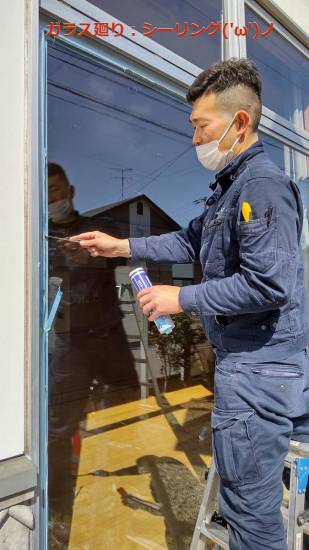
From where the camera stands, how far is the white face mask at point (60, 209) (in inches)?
59.4

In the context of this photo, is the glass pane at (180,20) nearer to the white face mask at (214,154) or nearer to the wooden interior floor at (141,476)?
the white face mask at (214,154)

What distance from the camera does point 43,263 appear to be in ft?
4.03

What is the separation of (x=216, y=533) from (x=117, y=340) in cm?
217

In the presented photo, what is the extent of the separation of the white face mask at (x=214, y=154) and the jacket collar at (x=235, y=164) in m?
0.05

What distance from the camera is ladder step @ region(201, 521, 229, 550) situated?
1.37 m

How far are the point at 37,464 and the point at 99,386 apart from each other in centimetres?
A: 240

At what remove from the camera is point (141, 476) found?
8.15ft

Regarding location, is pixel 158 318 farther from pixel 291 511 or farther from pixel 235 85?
pixel 291 511

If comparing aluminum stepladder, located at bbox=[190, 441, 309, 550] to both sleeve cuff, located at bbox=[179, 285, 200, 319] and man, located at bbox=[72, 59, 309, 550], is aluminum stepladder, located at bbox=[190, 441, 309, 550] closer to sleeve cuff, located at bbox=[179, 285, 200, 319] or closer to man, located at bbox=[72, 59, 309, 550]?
man, located at bbox=[72, 59, 309, 550]

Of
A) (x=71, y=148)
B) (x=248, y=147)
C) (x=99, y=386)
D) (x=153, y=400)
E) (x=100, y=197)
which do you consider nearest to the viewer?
(x=248, y=147)

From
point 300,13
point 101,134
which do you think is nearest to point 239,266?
point 101,134

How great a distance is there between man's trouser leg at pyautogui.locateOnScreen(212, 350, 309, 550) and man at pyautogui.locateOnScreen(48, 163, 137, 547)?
594 mm

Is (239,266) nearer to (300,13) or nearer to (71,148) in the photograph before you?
(71,148)

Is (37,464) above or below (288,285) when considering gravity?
below
